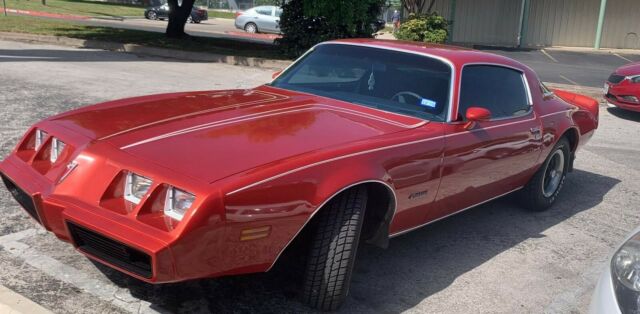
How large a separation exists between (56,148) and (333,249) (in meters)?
1.68

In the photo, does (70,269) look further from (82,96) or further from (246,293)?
(82,96)

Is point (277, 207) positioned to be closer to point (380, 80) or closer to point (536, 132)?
point (380, 80)

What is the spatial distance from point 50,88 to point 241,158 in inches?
287

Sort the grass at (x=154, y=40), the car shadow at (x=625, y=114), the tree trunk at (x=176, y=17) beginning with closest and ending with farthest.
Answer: the car shadow at (x=625, y=114) → the grass at (x=154, y=40) → the tree trunk at (x=176, y=17)

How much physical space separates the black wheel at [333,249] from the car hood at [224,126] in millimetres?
346

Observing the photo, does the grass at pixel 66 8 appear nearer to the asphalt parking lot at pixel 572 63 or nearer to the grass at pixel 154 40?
the grass at pixel 154 40

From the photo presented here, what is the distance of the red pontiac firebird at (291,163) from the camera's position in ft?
9.45

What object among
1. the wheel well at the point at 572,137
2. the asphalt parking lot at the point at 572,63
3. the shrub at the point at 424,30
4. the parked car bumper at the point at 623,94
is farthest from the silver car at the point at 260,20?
the wheel well at the point at 572,137

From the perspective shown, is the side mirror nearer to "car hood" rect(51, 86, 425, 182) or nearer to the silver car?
"car hood" rect(51, 86, 425, 182)

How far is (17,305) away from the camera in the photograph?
312cm


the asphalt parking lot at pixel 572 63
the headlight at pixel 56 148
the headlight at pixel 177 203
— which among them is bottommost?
the asphalt parking lot at pixel 572 63

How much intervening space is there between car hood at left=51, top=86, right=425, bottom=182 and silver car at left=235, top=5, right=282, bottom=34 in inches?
1116

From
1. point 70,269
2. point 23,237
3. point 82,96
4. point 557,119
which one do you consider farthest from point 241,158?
point 82,96

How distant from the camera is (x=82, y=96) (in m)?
8.96
